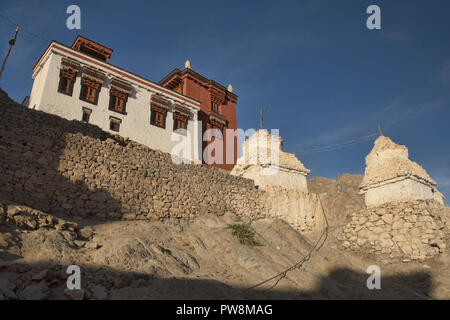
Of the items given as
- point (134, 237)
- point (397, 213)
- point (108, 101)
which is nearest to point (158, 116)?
point (108, 101)

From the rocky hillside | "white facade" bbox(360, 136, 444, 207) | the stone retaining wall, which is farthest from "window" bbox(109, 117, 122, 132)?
"white facade" bbox(360, 136, 444, 207)

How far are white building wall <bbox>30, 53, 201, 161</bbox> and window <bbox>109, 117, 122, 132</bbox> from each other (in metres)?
0.21

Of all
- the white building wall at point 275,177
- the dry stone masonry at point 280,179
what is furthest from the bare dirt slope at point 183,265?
the white building wall at point 275,177

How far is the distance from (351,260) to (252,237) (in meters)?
4.09

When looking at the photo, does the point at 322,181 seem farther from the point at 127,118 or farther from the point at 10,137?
the point at 10,137

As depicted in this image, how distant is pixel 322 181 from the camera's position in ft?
109

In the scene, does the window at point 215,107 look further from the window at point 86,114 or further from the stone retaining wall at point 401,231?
the stone retaining wall at point 401,231

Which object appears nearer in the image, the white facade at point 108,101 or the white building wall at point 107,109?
the white building wall at point 107,109

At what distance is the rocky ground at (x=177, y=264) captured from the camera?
602cm

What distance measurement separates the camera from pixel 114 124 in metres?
20.8

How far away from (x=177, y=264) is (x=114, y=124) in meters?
15.2

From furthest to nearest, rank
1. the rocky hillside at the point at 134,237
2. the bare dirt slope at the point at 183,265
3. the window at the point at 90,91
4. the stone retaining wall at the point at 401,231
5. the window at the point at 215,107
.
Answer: the window at the point at 215,107 → the window at the point at 90,91 → the stone retaining wall at the point at 401,231 → the rocky hillside at the point at 134,237 → the bare dirt slope at the point at 183,265

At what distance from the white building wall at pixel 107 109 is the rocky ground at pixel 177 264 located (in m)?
11.3
